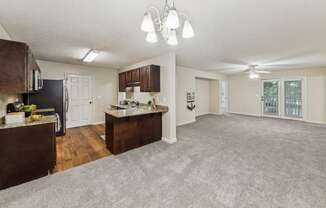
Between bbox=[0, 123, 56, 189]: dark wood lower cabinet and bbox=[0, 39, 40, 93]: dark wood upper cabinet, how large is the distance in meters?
0.61

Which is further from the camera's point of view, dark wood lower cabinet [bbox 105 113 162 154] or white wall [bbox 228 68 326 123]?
white wall [bbox 228 68 326 123]

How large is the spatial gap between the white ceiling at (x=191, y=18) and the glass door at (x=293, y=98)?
3643 millimetres

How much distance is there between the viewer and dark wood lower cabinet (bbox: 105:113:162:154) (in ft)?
10.4

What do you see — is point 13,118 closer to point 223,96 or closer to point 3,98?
point 3,98

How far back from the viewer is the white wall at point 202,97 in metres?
8.03

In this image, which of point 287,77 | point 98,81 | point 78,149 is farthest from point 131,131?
point 287,77

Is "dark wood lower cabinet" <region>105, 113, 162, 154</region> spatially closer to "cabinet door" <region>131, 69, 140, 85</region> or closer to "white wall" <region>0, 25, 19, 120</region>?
"cabinet door" <region>131, 69, 140, 85</region>

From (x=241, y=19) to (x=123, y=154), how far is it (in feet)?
10.7

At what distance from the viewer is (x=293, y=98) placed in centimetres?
662

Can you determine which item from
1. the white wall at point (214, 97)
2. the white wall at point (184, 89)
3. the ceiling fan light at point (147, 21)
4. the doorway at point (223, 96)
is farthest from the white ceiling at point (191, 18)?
the doorway at point (223, 96)

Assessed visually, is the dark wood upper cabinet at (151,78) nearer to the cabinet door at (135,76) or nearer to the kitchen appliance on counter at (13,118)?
the cabinet door at (135,76)

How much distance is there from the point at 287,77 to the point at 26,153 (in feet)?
30.4

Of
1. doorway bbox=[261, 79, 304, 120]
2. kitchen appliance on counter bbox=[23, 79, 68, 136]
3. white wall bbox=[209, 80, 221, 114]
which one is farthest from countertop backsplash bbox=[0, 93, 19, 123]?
doorway bbox=[261, 79, 304, 120]

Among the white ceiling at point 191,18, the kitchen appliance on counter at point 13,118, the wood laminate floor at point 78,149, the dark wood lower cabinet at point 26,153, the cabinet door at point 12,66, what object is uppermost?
the white ceiling at point 191,18
